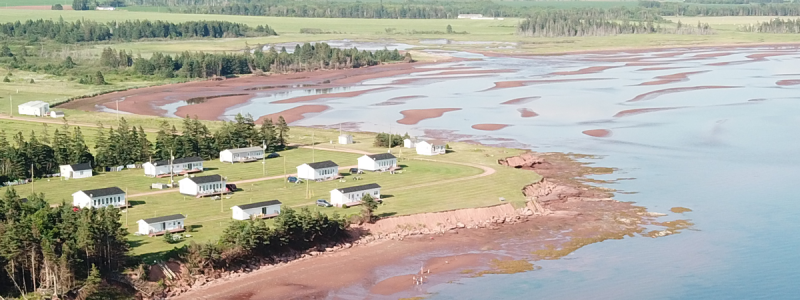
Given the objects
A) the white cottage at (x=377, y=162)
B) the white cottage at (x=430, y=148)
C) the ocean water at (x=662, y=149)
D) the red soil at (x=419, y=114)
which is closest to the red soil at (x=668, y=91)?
the ocean water at (x=662, y=149)

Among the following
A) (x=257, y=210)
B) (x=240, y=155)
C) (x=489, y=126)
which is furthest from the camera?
(x=489, y=126)

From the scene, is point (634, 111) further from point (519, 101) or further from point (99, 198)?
point (99, 198)

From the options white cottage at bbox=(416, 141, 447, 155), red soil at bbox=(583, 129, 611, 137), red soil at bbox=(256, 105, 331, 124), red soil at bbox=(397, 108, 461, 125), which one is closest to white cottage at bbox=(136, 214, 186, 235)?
white cottage at bbox=(416, 141, 447, 155)

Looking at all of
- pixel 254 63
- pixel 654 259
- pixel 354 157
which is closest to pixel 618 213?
pixel 654 259

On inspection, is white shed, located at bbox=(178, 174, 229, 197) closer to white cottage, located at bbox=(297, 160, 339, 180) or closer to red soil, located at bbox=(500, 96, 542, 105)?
white cottage, located at bbox=(297, 160, 339, 180)

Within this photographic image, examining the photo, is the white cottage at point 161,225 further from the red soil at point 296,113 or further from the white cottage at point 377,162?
the red soil at point 296,113

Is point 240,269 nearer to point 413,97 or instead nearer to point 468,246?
point 468,246

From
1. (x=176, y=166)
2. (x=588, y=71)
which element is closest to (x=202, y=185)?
(x=176, y=166)
